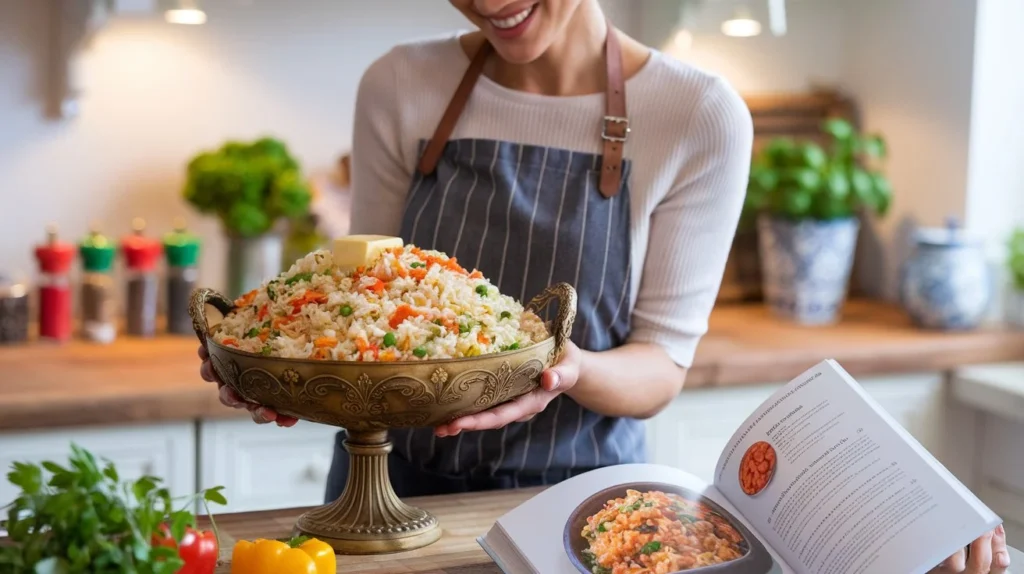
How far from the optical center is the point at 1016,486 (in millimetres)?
2578

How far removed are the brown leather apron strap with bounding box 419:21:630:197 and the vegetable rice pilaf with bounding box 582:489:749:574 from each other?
1.74 feet

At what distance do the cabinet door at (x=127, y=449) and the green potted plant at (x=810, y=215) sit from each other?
1476 millimetres

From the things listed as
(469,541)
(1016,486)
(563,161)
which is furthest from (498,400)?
(1016,486)

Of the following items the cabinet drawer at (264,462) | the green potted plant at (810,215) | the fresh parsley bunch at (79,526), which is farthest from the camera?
the green potted plant at (810,215)

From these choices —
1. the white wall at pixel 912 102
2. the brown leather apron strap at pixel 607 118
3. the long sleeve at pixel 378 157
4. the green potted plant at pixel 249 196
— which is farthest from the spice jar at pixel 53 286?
the white wall at pixel 912 102

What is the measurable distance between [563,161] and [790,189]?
4.57 ft

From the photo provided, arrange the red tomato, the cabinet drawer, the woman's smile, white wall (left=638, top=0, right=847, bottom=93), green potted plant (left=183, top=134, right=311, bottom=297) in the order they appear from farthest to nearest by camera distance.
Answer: white wall (left=638, top=0, right=847, bottom=93) → green potted plant (left=183, top=134, right=311, bottom=297) → the cabinet drawer → the woman's smile → the red tomato

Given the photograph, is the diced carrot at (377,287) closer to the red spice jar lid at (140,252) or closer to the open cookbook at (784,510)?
the open cookbook at (784,510)

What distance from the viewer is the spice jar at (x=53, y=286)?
2486 mm

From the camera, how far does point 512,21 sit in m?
1.46

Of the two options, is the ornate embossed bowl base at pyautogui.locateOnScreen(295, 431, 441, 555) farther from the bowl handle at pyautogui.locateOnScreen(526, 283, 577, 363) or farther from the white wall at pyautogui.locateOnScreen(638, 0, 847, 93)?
the white wall at pyautogui.locateOnScreen(638, 0, 847, 93)

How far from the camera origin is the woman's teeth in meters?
1.45

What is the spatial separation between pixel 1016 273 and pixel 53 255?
217 centimetres

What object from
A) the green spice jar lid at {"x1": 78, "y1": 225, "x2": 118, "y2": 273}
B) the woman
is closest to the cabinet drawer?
the green spice jar lid at {"x1": 78, "y1": 225, "x2": 118, "y2": 273}
